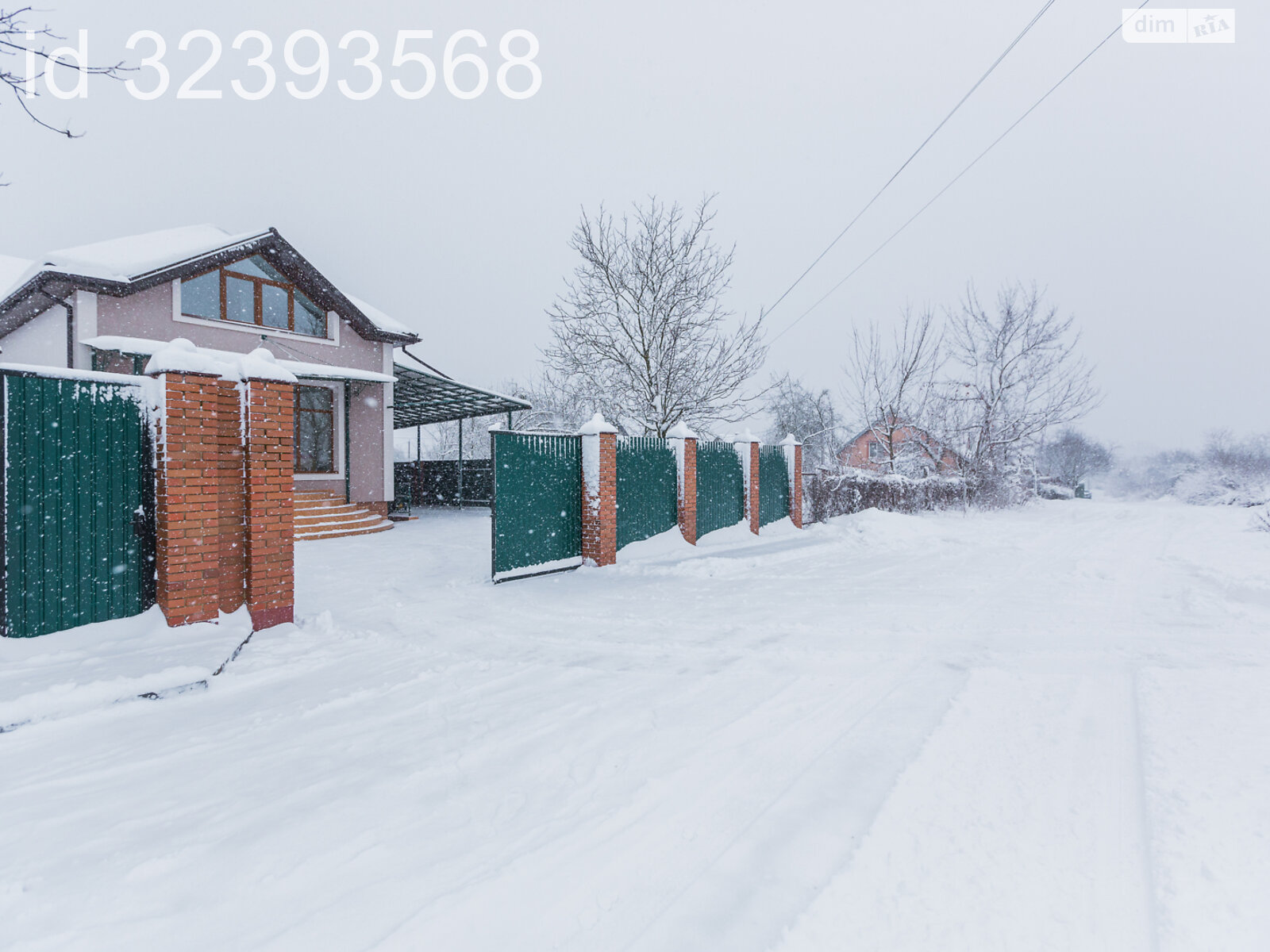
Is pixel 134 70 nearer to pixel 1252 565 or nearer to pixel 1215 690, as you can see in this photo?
pixel 1215 690

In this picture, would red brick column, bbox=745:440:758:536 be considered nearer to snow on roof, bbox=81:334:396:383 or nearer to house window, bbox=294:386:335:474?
snow on roof, bbox=81:334:396:383

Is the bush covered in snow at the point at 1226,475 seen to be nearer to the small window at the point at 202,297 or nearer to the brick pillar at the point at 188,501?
the brick pillar at the point at 188,501

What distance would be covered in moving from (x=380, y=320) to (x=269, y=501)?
12497 millimetres

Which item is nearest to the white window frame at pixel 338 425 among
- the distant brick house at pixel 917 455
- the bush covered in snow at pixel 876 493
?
the bush covered in snow at pixel 876 493

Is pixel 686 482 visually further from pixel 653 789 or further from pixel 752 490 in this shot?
pixel 653 789

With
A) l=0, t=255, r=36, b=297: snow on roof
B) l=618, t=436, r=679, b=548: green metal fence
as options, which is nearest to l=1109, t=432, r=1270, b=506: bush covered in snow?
l=618, t=436, r=679, b=548: green metal fence

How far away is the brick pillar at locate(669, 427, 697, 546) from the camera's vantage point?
1051 cm

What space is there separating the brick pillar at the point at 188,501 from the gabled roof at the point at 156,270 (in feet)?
30.6

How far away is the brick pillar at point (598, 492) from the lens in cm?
839

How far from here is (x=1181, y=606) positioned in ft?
19.5

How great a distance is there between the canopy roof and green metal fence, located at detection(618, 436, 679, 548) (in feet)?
23.9

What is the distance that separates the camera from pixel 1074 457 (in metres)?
57.1

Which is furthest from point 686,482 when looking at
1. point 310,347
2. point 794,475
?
point 310,347

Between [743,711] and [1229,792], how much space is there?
7.16 ft
